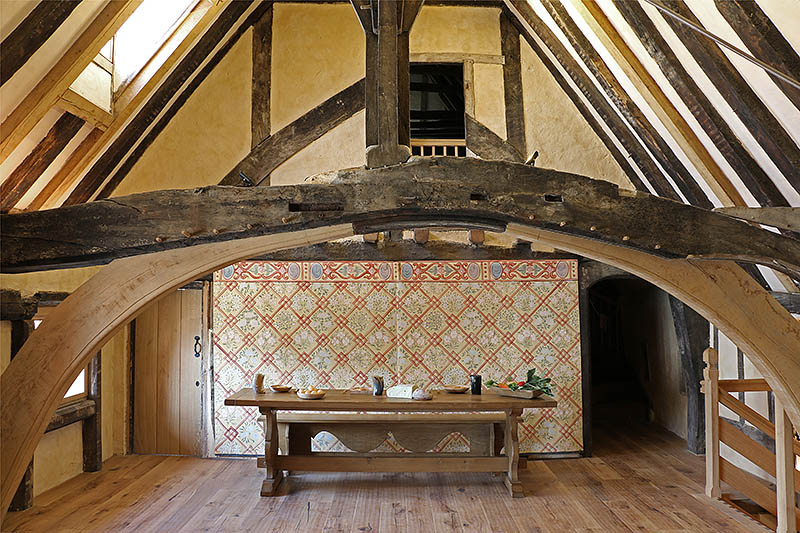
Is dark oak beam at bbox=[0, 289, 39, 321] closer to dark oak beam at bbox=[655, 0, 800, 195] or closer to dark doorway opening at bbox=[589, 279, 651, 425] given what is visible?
dark oak beam at bbox=[655, 0, 800, 195]

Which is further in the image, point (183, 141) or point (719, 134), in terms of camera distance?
point (183, 141)

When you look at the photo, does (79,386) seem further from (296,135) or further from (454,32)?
(454,32)

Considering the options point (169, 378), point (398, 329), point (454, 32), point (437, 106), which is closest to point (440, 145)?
point (454, 32)

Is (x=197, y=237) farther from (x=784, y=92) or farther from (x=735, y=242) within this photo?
(x=784, y=92)

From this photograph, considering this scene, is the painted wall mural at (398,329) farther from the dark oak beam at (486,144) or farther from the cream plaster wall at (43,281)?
the cream plaster wall at (43,281)

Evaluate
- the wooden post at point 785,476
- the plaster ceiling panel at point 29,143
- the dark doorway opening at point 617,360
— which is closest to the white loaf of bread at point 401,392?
the wooden post at point 785,476

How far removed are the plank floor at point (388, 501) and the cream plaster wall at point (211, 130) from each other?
3074 millimetres

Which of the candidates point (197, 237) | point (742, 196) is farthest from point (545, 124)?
point (197, 237)

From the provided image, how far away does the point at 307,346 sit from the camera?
6.79 metres

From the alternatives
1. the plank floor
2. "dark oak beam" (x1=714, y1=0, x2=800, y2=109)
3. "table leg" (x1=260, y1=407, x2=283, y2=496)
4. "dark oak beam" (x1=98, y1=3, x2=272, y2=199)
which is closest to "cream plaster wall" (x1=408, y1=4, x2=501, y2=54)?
"dark oak beam" (x1=98, y1=3, x2=272, y2=199)

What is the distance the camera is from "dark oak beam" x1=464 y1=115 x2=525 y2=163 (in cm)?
685

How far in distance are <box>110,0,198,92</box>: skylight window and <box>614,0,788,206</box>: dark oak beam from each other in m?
3.55

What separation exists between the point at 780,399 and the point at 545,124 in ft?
14.1

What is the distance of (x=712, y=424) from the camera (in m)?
5.31
